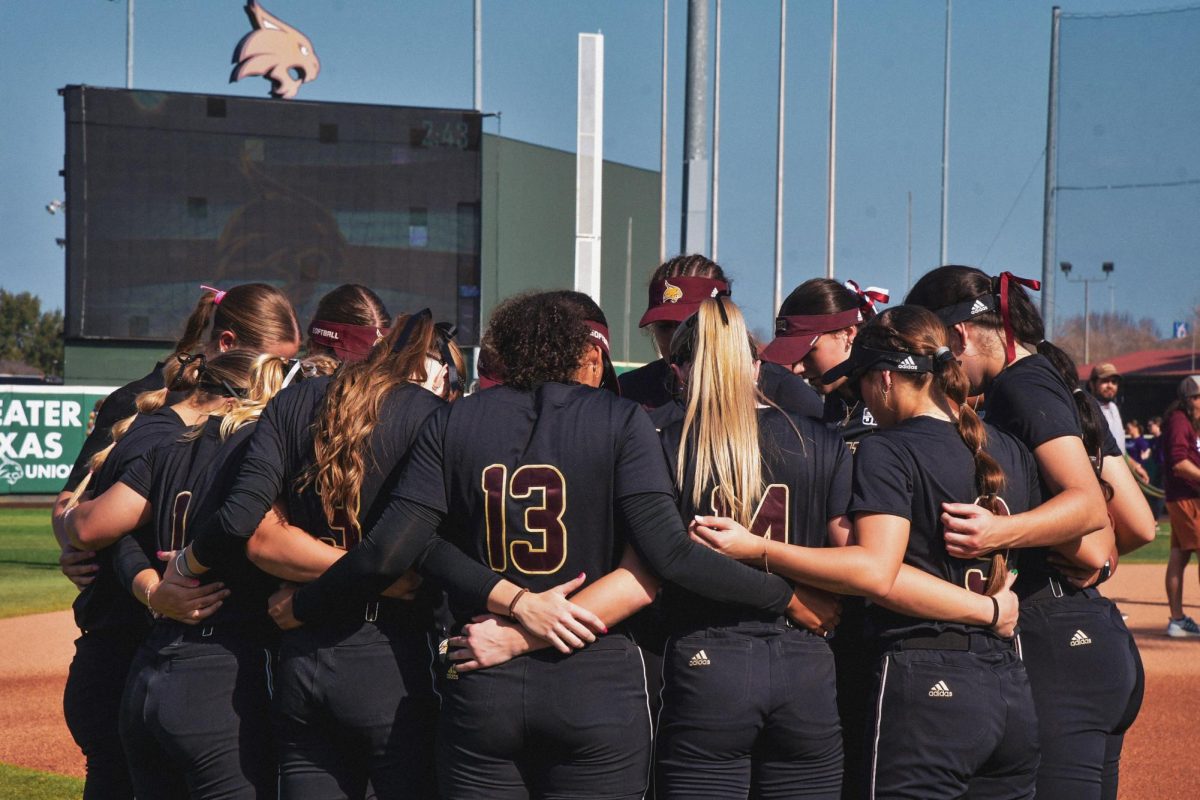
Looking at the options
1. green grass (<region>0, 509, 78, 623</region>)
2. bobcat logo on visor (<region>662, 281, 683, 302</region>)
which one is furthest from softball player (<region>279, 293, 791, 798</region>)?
green grass (<region>0, 509, 78, 623</region>)

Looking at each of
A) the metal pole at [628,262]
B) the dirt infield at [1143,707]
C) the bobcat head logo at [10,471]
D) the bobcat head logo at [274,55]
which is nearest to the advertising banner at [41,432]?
the bobcat head logo at [10,471]

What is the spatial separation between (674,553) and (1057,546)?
1.17 meters

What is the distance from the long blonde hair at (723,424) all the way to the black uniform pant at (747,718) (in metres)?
0.33

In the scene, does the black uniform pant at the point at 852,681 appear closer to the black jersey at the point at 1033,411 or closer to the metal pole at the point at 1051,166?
the black jersey at the point at 1033,411

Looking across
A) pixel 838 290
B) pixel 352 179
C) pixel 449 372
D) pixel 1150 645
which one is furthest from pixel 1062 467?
pixel 352 179

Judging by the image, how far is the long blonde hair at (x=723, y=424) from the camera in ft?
9.96

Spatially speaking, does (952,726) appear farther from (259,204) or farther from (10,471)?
(10,471)

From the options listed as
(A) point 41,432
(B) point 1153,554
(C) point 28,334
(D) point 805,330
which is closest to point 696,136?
(D) point 805,330

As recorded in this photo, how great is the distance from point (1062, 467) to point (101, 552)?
2.88 m

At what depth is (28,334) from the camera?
65.9 m

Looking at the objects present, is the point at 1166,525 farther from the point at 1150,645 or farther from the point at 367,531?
the point at 367,531

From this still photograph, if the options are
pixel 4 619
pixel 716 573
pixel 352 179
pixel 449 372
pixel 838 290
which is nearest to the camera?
pixel 716 573

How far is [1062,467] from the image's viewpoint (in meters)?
3.30

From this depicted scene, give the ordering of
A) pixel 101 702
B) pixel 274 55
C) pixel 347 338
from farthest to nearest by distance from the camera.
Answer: pixel 274 55 → pixel 347 338 → pixel 101 702
